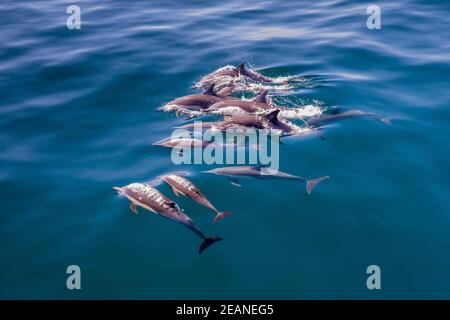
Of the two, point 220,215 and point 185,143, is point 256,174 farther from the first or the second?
point 185,143

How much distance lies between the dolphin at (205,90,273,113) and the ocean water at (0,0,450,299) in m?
1.29

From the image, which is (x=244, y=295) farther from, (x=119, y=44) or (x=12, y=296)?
(x=119, y=44)

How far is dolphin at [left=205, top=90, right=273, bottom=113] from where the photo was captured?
12.6 meters

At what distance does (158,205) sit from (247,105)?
4.77m

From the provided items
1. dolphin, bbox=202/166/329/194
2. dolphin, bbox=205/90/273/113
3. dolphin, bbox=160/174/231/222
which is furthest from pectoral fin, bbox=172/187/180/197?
dolphin, bbox=205/90/273/113

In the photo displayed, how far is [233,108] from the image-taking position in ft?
41.8

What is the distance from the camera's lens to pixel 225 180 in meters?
10.2

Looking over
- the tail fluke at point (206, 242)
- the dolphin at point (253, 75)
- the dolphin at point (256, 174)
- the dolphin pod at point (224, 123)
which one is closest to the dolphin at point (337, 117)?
the dolphin pod at point (224, 123)

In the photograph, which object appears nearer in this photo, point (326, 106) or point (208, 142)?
point (208, 142)

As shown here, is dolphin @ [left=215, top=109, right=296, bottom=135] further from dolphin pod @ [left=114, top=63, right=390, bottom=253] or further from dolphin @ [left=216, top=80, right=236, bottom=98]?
dolphin @ [left=216, top=80, right=236, bottom=98]

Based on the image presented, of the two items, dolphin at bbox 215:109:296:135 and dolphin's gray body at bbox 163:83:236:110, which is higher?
dolphin's gray body at bbox 163:83:236:110

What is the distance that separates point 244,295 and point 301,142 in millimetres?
4785
